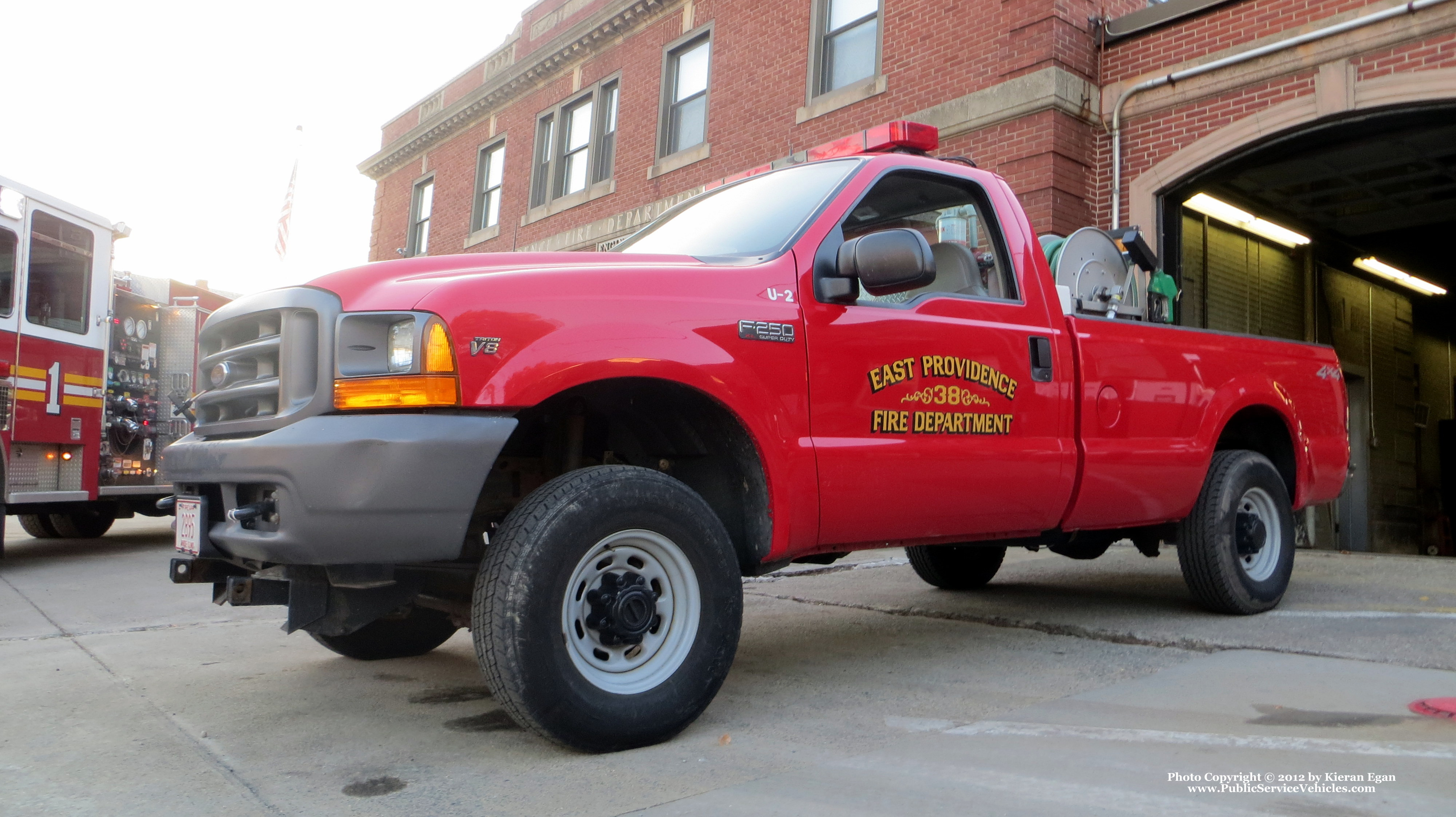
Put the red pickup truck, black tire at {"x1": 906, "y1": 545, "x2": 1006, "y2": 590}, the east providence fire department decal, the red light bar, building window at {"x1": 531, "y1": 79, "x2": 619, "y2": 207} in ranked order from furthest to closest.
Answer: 1. building window at {"x1": 531, "y1": 79, "x2": 619, "y2": 207}
2. black tire at {"x1": 906, "y1": 545, "x2": 1006, "y2": 590}
3. the red light bar
4. the east providence fire department decal
5. the red pickup truck

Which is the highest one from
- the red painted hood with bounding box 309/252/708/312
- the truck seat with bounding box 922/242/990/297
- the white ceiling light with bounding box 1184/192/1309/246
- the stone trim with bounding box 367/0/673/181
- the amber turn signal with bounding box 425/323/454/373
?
the stone trim with bounding box 367/0/673/181

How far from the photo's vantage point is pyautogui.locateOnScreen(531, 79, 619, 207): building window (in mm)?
17547

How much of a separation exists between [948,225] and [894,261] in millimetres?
1312

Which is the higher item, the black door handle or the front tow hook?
the black door handle

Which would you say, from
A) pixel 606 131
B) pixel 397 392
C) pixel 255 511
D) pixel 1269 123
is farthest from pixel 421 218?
pixel 397 392

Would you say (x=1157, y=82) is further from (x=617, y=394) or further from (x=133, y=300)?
(x=133, y=300)

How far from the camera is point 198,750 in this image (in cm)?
328

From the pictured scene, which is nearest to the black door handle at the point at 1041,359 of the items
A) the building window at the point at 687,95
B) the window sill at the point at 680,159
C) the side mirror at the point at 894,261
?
the side mirror at the point at 894,261

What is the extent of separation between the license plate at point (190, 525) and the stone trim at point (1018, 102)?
894cm

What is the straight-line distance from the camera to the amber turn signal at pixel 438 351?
301 cm

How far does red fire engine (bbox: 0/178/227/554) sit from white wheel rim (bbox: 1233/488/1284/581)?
7.45 m

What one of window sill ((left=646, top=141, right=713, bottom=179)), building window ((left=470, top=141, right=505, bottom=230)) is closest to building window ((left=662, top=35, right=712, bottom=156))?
window sill ((left=646, top=141, right=713, bottom=179))

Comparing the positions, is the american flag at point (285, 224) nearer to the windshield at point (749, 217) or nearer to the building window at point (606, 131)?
the building window at point (606, 131)

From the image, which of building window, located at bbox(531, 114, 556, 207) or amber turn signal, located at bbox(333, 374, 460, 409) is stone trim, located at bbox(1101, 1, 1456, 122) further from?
building window, located at bbox(531, 114, 556, 207)
